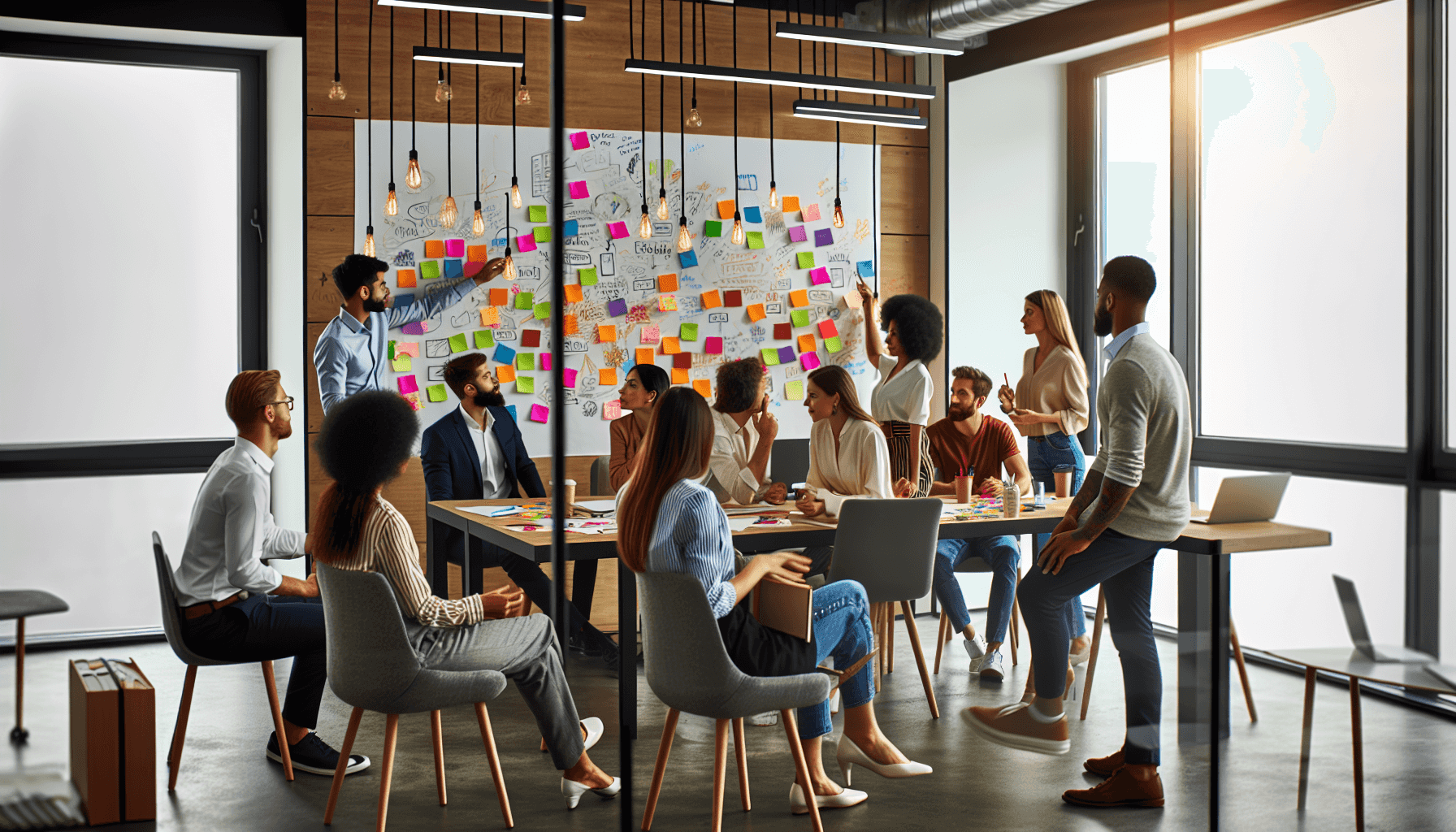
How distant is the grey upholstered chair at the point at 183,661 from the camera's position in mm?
3416

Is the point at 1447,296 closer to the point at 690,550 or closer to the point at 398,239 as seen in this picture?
the point at 690,550

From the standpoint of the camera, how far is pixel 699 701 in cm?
302

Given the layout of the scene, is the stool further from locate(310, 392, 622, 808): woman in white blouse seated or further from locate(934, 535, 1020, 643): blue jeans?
locate(934, 535, 1020, 643): blue jeans

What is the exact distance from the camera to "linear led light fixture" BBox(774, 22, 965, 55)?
463cm

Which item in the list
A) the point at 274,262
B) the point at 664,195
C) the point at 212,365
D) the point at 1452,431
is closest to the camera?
the point at 1452,431

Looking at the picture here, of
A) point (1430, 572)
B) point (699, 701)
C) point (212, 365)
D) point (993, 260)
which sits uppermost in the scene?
point (993, 260)

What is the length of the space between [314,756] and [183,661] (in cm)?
49

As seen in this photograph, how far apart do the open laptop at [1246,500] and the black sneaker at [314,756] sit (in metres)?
2.55

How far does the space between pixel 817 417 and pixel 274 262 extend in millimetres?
2499

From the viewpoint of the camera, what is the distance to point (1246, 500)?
330cm

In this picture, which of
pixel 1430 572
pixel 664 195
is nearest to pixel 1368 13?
pixel 1430 572

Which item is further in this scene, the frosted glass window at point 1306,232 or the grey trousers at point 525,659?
the grey trousers at point 525,659

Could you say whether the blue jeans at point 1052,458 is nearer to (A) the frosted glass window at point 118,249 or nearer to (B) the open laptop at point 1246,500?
(B) the open laptop at point 1246,500

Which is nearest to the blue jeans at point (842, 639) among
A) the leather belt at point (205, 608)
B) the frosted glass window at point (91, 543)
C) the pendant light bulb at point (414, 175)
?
the leather belt at point (205, 608)
